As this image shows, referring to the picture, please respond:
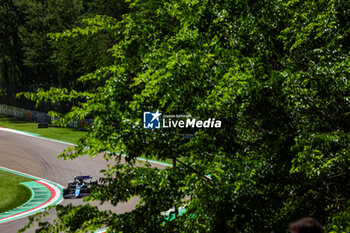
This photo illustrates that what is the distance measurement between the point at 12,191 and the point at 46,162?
7.11 meters

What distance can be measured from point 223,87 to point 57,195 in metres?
18.4

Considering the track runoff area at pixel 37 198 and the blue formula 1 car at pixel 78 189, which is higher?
the blue formula 1 car at pixel 78 189

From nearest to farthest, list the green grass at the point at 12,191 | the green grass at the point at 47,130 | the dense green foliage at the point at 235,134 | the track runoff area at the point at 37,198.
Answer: the dense green foliage at the point at 235,134 → the track runoff area at the point at 37,198 → the green grass at the point at 12,191 → the green grass at the point at 47,130

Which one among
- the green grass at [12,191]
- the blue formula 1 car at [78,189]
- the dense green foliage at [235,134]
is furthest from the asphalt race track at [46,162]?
the dense green foliage at [235,134]

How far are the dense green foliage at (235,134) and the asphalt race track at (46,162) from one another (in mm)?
13223

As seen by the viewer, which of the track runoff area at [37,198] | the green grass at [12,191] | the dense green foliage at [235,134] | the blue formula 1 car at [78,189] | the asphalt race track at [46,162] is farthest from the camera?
the asphalt race track at [46,162]

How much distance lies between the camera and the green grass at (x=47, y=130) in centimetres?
4114

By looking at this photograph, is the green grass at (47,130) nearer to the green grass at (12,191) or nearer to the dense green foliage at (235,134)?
the green grass at (12,191)

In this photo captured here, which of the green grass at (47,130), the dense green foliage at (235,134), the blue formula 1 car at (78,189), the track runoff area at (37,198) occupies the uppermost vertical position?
the dense green foliage at (235,134)

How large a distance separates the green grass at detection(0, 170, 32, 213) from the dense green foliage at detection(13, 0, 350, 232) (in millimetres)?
15279

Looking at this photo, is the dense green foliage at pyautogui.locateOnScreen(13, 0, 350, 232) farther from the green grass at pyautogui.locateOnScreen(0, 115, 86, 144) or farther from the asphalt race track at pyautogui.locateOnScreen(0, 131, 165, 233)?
the green grass at pyautogui.locateOnScreen(0, 115, 86, 144)

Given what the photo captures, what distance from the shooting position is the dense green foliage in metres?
6.10

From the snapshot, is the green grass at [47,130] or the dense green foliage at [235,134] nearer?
the dense green foliage at [235,134]

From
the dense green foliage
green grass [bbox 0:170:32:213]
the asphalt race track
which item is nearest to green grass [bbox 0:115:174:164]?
the asphalt race track
